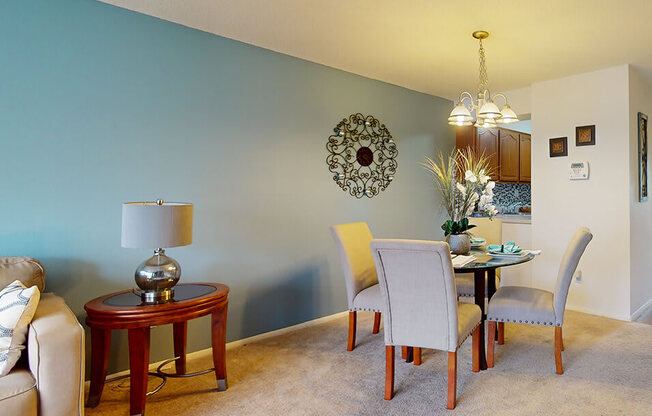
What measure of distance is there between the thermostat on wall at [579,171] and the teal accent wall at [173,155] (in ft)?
6.36

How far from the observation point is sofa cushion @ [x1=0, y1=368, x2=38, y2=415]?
1.56 m

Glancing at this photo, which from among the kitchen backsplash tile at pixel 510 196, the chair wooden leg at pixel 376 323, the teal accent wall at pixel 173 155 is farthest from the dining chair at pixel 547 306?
the kitchen backsplash tile at pixel 510 196

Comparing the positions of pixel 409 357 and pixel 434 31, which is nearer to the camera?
pixel 409 357

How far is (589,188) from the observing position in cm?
402

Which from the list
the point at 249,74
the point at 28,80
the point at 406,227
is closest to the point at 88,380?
the point at 28,80

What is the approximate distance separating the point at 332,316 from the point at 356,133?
5.86ft

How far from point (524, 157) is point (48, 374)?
5.53m

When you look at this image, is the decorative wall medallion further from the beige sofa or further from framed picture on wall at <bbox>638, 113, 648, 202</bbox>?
the beige sofa

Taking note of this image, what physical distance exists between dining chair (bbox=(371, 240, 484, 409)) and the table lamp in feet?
3.48

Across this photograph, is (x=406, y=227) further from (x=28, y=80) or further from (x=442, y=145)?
(x=28, y=80)

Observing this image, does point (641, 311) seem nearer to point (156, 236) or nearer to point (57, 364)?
point (156, 236)

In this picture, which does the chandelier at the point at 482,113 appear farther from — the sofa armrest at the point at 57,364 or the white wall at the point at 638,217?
the sofa armrest at the point at 57,364

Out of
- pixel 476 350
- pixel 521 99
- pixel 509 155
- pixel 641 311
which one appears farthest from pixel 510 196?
pixel 476 350

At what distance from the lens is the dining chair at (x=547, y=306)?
2.59 meters
